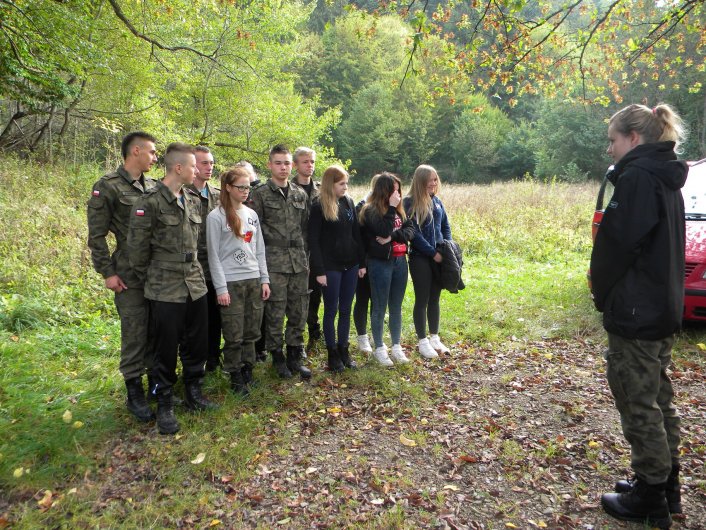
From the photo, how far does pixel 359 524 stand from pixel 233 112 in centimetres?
1398

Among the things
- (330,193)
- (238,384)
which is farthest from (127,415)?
(330,193)

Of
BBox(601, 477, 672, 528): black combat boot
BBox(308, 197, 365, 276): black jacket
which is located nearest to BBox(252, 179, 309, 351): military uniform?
BBox(308, 197, 365, 276): black jacket

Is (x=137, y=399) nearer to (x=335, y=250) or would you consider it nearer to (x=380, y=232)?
(x=335, y=250)

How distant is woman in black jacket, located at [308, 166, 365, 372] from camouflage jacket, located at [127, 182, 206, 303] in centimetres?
132

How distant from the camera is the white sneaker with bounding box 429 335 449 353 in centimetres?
557

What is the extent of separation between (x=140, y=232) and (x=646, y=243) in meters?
3.38

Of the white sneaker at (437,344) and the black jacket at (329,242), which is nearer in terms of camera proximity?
the black jacket at (329,242)

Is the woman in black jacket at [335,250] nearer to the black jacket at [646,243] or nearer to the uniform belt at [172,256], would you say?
the uniform belt at [172,256]

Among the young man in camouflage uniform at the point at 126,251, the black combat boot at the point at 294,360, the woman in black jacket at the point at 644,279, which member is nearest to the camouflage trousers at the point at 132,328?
the young man in camouflage uniform at the point at 126,251

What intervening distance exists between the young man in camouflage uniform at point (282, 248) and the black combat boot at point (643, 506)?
116 inches

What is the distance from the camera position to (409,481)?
324cm

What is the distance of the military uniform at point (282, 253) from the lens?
4555 mm

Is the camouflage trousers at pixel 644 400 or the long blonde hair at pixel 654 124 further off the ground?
the long blonde hair at pixel 654 124

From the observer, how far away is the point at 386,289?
5.11m
